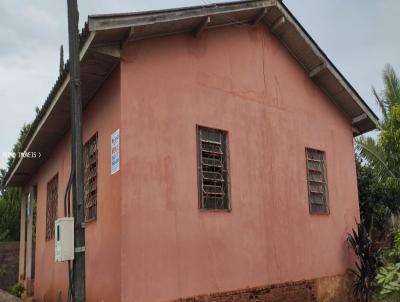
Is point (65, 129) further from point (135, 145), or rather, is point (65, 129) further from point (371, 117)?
point (371, 117)

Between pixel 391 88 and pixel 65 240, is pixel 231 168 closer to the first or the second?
pixel 65 240

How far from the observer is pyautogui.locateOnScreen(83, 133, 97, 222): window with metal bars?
8.19 meters

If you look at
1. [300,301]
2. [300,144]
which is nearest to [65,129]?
[300,144]

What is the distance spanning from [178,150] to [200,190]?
0.78 m

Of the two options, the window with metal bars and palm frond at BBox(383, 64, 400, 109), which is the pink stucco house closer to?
the window with metal bars

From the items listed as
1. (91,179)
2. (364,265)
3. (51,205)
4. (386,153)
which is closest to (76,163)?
(91,179)

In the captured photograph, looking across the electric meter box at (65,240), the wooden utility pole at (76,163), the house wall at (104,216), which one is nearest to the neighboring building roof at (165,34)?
the house wall at (104,216)

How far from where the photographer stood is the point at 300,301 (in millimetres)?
9055

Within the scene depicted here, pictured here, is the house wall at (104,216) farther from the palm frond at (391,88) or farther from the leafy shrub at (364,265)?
the palm frond at (391,88)

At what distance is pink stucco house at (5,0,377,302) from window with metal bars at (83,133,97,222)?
0.08 feet

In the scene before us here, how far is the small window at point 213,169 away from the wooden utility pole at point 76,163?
2614 mm

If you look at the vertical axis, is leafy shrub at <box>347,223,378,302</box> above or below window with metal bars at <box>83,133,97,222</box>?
below

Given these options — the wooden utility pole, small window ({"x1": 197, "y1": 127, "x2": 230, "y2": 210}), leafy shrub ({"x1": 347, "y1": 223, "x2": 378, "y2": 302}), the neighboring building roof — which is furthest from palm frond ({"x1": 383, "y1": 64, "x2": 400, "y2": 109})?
the wooden utility pole

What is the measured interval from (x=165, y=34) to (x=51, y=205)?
6084 millimetres
